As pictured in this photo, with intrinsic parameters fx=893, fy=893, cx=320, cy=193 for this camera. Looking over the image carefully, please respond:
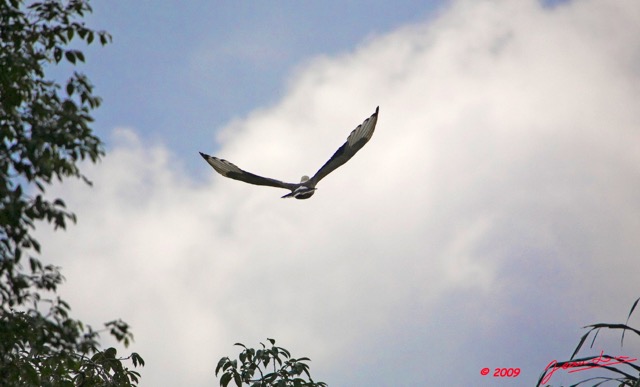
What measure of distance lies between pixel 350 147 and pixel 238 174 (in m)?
1.59

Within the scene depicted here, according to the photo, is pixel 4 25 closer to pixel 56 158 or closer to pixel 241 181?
pixel 56 158

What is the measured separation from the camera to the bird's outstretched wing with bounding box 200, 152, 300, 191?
11629mm

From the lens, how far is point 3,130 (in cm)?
767

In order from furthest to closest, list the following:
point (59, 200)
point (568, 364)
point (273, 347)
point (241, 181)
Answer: point (241, 181) < point (273, 347) < point (59, 200) < point (568, 364)

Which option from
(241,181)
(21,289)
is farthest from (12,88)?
(241,181)

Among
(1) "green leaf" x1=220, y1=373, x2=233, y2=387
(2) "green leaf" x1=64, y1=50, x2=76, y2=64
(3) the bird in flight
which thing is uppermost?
(3) the bird in flight

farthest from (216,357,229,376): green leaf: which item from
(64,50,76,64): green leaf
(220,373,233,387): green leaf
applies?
(64,50,76,64): green leaf

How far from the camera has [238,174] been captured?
486 inches

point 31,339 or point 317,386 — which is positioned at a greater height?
point 317,386

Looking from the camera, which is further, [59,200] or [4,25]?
[4,25]

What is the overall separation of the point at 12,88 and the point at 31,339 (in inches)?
89.9

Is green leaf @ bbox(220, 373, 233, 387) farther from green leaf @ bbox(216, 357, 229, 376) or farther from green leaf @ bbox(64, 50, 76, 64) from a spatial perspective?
green leaf @ bbox(64, 50, 76, 64)

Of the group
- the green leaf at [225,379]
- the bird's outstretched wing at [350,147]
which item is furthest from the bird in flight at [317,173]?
the green leaf at [225,379]

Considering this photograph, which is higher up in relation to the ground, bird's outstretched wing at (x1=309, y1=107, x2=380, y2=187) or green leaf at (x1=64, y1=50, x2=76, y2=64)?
bird's outstretched wing at (x1=309, y1=107, x2=380, y2=187)
